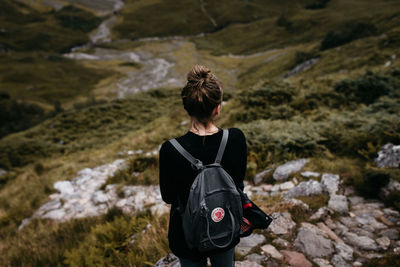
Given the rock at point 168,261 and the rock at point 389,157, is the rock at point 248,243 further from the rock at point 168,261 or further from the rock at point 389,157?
the rock at point 389,157

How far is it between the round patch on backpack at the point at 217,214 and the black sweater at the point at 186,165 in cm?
32

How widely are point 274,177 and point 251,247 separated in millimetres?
2810

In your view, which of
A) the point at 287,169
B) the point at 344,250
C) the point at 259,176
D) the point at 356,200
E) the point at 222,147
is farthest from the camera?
the point at 259,176

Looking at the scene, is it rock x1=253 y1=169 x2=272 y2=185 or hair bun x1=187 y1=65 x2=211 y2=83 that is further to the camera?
rock x1=253 y1=169 x2=272 y2=185

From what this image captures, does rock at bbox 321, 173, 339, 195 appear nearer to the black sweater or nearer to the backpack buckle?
the black sweater

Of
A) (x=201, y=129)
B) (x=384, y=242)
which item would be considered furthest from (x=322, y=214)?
(x=201, y=129)

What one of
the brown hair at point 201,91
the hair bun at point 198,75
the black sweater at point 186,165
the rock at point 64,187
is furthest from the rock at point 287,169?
the rock at point 64,187

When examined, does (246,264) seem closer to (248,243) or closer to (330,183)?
(248,243)

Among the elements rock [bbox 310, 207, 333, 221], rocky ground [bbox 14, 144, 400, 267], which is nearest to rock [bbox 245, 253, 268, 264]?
rocky ground [bbox 14, 144, 400, 267]

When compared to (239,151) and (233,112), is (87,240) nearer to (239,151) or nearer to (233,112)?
(239,151)

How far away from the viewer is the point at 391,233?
13.0 feet

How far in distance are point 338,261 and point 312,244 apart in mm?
391

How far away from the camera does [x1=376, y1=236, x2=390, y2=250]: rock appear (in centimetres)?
372

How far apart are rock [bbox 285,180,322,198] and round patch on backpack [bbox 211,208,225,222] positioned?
3.72 metres
